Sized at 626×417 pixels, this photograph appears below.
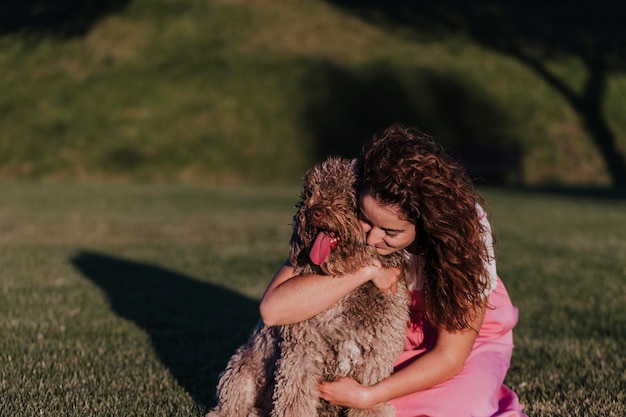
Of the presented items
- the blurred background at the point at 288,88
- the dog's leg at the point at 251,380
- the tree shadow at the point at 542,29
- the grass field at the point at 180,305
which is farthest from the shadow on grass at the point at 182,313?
the tree shadow at the point at 542,29

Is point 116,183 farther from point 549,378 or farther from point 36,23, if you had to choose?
point 549,378

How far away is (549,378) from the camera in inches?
212

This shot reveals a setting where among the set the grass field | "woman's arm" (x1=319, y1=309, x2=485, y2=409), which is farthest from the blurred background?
"woman's arm" (x1=319, y1=309, x2=485, y2=409)

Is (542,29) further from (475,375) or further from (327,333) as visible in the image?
(327,333)

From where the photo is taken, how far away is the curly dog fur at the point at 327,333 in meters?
3.48

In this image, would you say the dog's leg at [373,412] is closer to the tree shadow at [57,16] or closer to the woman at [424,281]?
the woman at [424,281]

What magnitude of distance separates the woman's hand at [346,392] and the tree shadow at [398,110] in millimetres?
24389

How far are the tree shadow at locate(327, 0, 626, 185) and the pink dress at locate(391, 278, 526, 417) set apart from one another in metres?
28.6

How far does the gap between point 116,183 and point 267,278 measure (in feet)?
59.0

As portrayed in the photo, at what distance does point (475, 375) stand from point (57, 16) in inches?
1384

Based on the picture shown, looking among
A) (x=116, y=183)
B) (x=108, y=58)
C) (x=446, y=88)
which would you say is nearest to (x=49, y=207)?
(x=116, y=183)

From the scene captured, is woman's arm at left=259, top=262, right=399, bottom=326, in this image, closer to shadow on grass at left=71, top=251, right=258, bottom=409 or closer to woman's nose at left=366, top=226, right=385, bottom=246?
woman's nose at left=366, top=226, right=385, bottom=246

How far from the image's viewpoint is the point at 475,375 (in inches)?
169

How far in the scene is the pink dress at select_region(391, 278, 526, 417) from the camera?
418 cm
